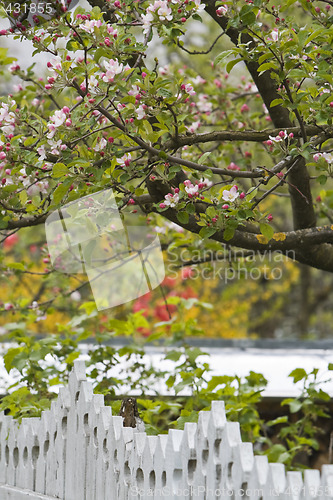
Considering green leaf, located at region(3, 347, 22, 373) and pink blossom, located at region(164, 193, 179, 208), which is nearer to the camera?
pink blossom, located at region(164, 193, 179, 208)

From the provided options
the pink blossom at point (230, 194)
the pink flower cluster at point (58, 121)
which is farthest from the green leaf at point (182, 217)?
the pink flower cluster at point (58, 121)

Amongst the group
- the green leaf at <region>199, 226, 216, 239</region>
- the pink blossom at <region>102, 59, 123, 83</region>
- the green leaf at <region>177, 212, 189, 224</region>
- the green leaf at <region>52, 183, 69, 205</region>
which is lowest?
the green leaf at <region>199, 226, 216, 239</region>

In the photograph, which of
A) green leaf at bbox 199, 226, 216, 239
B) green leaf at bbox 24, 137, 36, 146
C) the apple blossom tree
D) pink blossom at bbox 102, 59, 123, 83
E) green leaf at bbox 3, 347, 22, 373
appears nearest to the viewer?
pink blossom at bbox 102, 59, 123, 83

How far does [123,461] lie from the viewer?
2.31 metres

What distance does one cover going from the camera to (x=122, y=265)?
11.7ft

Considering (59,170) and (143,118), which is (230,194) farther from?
(59,170)

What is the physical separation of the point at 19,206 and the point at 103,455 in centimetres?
114

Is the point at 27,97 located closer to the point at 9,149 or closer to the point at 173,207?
the point at 9,149

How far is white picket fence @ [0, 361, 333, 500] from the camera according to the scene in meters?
1.83

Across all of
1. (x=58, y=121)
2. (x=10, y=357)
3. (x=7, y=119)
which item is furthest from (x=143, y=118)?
(x=10, y=357)

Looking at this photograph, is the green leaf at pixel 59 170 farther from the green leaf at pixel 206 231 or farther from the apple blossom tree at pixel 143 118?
the green leaf at pixel 206 231

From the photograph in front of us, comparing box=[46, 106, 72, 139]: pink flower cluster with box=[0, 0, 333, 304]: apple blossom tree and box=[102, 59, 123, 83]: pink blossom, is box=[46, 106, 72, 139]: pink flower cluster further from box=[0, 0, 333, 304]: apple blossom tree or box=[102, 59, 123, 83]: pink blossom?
box=[102, 59, 123, 83]: pink blossom

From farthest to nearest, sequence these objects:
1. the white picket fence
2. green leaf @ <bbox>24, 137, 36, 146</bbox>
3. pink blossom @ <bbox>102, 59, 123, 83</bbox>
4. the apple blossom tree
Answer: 1. green leaf @ <bbox>24, 137, 36, 146</bbox>
2. the apple blossom tree
3. pink blossom @ <bbox>102, 59, 123, 83</bbox>
4. the white picket fence

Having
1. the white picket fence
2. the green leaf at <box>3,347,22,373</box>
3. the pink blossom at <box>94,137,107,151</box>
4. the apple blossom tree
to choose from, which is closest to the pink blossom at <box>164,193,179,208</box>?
the apple blossom tree
